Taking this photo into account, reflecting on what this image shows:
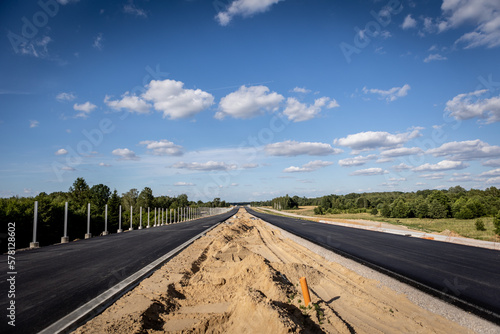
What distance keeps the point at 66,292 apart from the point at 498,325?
351 inches

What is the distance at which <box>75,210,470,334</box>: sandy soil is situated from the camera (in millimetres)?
4965

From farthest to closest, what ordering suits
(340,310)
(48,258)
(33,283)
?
(48,258) → (33,283) → (340,310)

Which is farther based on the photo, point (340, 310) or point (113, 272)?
point (113, 272)

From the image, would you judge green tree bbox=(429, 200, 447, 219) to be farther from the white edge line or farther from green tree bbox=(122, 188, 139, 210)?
green tree bbox=(122, 188, 139, 210)

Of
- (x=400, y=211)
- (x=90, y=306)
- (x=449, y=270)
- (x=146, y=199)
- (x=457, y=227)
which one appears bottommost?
(x=457, y=227)

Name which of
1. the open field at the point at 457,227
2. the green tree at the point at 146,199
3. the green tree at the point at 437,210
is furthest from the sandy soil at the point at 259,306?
the green tree at the point at 146,199

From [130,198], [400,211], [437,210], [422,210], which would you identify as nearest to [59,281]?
[437,210]

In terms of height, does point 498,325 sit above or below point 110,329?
below

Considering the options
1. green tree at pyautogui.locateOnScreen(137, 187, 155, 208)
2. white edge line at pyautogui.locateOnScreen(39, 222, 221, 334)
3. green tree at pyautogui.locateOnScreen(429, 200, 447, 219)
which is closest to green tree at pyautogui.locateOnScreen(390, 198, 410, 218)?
green tree at pyautogui.locateOnScreen(429, 200, 447, 219)

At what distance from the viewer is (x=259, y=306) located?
16.5 ft

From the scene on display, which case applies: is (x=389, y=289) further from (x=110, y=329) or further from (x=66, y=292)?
(x=66, y=292)

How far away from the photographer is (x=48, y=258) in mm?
11422

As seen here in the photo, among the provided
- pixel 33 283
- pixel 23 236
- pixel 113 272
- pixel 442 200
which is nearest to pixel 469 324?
pixel 113 272

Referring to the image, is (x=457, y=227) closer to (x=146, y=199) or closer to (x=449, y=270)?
(x=449, y=270)
